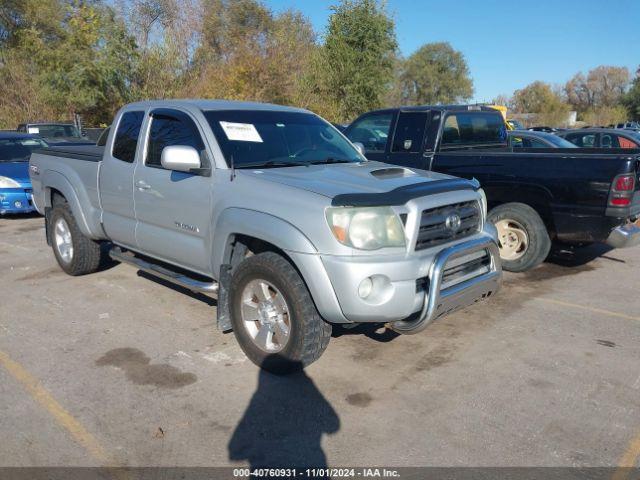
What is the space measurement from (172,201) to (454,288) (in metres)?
2.41

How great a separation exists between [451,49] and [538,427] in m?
63.4

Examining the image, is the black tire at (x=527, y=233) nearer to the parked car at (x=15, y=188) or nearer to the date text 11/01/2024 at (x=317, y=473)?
the date text 11/01/2024 at (x=317, y=473)

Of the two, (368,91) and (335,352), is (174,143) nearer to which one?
(335,352)

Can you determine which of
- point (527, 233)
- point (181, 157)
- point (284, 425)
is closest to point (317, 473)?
point (284, 425)

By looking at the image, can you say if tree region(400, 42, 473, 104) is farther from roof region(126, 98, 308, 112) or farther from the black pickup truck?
roof region(126, 98, 308, 112)

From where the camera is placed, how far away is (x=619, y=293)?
579 centimetres

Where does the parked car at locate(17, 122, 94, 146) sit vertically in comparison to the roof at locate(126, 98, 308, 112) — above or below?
below

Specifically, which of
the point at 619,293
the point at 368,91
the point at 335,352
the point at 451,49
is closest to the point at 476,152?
the point at 619,293

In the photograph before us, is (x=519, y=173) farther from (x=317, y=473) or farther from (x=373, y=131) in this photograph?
(x=317, y=473)

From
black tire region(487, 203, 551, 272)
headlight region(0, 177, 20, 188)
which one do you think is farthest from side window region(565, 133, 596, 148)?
headlight region(0, 177, 20, 188)

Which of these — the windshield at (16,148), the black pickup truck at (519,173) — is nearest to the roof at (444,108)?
the black pickup truck at (519,173)

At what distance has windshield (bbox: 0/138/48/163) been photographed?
11047mm

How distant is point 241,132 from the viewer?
4.46 m

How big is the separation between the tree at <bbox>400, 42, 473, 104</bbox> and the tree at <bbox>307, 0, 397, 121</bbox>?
39.6 m
